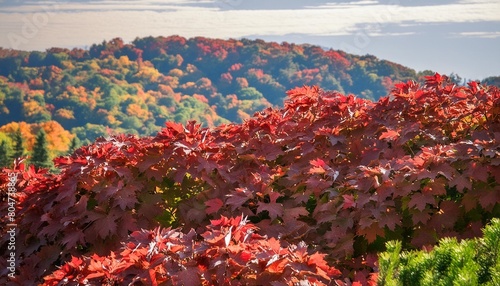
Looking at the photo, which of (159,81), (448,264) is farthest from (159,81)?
(448,264)

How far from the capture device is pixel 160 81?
63.5 metres

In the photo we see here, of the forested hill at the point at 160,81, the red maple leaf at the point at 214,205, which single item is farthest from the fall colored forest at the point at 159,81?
the red maple leaf at the point at 214,205

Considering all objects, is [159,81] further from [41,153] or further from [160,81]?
[41,153]

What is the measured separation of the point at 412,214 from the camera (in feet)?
9.64

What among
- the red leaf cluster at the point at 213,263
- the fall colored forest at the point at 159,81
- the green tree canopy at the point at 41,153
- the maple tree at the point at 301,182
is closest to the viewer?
the red leaf cluster at the point at 213,263

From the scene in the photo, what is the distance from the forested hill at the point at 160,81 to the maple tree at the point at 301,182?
49.6 metres

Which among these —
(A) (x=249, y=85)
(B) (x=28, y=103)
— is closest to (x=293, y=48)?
(A) (x=249, y=85)

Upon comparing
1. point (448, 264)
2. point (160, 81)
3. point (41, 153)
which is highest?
point (448, 264)

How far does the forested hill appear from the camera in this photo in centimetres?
5600

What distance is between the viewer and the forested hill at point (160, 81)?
5600 cm

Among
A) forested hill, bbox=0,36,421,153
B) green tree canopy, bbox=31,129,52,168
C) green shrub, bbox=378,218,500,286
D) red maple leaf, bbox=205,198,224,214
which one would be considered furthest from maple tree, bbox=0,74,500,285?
forested hill, bbox=0,36,421,153

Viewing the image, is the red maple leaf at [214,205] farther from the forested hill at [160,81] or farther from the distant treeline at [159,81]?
the forested hill at [160,81]

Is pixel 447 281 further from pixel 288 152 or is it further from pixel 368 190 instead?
pixel 288 152

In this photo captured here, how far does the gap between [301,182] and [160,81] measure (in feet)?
202
